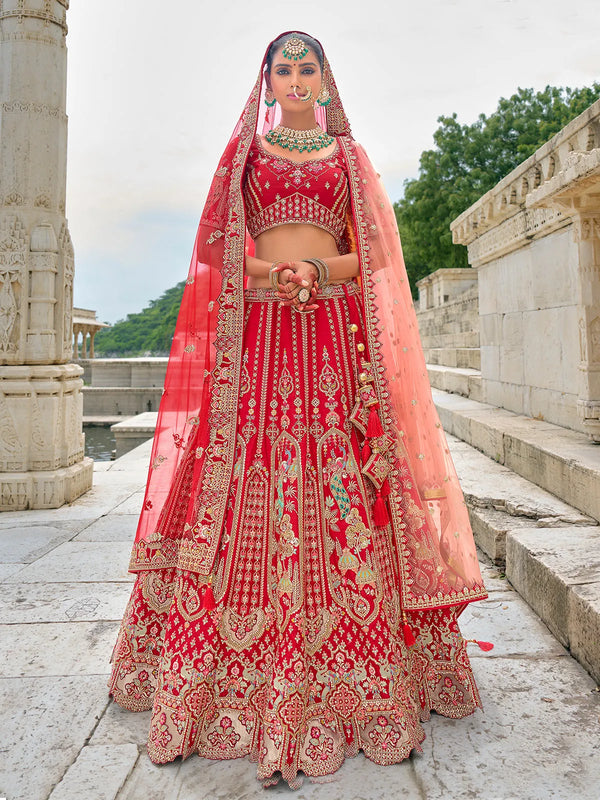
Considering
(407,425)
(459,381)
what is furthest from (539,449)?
(459,381)

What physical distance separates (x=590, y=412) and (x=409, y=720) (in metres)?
2.39

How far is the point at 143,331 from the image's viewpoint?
49906mm

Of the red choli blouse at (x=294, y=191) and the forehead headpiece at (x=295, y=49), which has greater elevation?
the forehead headpiece at (x=295, y=49)

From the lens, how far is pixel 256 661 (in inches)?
62.4

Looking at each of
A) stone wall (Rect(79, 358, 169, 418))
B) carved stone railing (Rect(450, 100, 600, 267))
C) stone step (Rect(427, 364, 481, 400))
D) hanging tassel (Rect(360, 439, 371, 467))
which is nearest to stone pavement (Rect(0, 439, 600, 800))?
hanging tassel (Rect(360, 439, 371, 467))

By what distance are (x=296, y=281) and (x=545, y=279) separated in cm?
326

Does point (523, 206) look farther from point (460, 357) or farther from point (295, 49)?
point (460, 357)

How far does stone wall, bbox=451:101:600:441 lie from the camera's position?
128 inches

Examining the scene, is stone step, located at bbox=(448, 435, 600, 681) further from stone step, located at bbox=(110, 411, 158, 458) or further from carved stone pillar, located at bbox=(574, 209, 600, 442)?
stone step, located at bbox=(110, 411, 158, 458)

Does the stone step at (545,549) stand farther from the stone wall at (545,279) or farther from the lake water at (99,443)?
the lake water at (99,443)

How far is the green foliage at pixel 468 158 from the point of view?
2108 cm

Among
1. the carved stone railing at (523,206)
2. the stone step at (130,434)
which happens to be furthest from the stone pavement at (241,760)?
the stone step at (130,434)

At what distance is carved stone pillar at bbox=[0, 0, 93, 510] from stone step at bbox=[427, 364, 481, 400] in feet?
13.6

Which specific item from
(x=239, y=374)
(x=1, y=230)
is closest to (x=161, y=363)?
(x=1, y=230)
